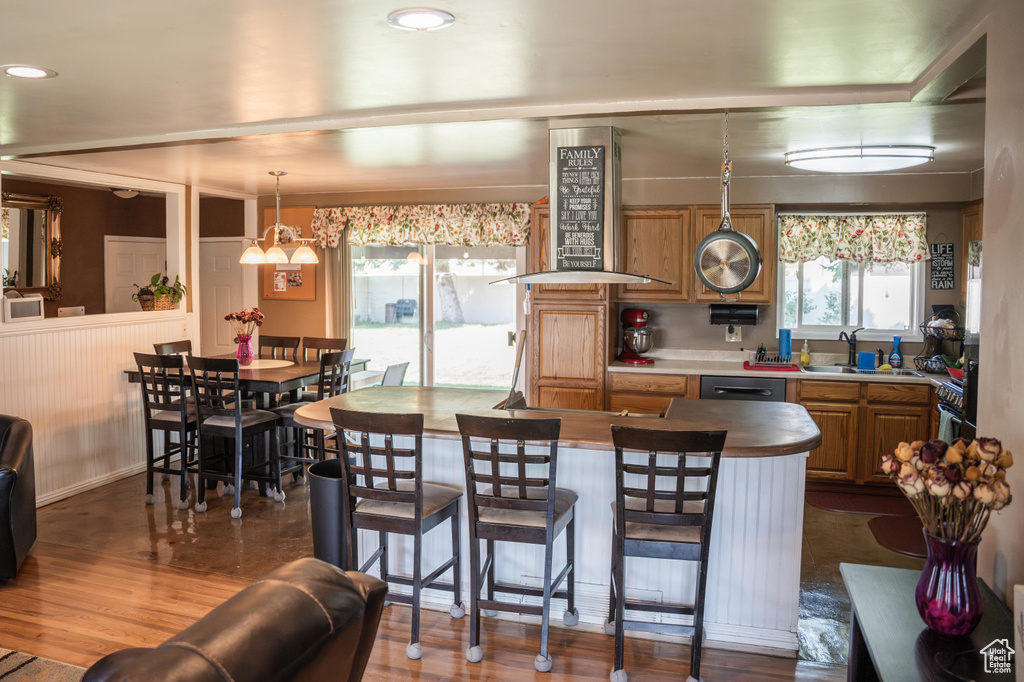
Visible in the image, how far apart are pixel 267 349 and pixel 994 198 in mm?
6655

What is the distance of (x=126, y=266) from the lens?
7836 millimetres

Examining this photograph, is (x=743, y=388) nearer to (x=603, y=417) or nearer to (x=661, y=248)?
(x=661, y=248)

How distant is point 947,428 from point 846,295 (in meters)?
1.68

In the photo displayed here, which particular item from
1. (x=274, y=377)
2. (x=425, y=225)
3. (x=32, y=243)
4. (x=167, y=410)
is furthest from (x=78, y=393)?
(x=425, y=225)

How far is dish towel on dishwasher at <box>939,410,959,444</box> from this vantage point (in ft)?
15.6

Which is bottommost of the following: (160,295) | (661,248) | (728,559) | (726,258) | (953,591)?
(728,559)

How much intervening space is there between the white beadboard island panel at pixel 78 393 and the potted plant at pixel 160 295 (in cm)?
8

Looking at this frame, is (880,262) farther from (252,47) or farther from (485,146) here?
(252,47)

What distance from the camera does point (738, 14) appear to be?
7.53 ft

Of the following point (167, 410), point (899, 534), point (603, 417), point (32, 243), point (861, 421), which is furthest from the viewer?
point (32, 243)

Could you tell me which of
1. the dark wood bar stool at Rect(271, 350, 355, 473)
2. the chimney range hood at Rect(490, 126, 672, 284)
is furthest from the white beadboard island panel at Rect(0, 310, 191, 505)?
the chimney range hood at Rect(490, 126, 672, 284)

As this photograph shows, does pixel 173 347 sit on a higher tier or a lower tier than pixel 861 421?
higher

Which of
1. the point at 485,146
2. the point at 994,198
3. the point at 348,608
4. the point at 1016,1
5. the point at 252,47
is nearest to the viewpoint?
the point at 348,608

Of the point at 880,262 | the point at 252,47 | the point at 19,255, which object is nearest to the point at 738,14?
the point at 252,47
